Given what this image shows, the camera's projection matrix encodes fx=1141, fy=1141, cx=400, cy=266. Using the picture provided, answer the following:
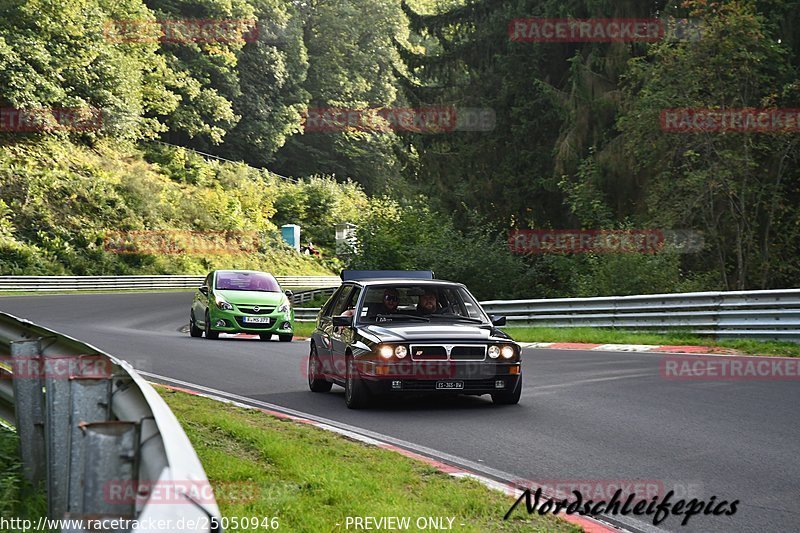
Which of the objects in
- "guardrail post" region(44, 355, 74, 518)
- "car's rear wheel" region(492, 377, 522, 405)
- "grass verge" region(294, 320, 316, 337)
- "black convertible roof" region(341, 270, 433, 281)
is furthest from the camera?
"grass verge" region(294, 320, 316, 337)

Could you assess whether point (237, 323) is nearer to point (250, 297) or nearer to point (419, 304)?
point (250, 297)

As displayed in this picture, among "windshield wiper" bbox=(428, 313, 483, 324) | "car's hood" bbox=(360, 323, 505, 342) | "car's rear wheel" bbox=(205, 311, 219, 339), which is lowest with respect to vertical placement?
"car's rear wheel" bbox=(205, 311, 219, 339)

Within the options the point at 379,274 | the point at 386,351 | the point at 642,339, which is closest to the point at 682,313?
the point at 642,339

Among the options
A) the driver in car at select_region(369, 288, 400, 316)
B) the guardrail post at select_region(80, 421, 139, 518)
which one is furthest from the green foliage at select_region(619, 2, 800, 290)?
the guardrail post at select_region(80, 421, 139, 518)

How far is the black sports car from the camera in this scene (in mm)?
12055

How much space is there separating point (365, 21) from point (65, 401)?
9602 centimetres

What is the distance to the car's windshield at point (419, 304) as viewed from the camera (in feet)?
43.2

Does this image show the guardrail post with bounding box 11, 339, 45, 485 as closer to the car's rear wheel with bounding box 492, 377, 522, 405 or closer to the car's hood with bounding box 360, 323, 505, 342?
the car's hood with bounding box 360, 323, 505, 342

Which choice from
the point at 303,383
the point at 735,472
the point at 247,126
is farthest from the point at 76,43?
the point at 735,472

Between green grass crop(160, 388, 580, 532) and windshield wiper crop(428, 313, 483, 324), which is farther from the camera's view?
windshield wiper crop(428, 313, 483, 324)

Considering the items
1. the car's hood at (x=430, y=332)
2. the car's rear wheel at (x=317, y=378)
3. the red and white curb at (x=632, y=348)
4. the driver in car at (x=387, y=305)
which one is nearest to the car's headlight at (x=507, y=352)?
the car's hood at (x=430, y=332)

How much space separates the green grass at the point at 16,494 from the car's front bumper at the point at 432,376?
487 cm

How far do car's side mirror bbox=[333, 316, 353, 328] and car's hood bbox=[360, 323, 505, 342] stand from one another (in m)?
0.28

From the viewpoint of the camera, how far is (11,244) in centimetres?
5138
